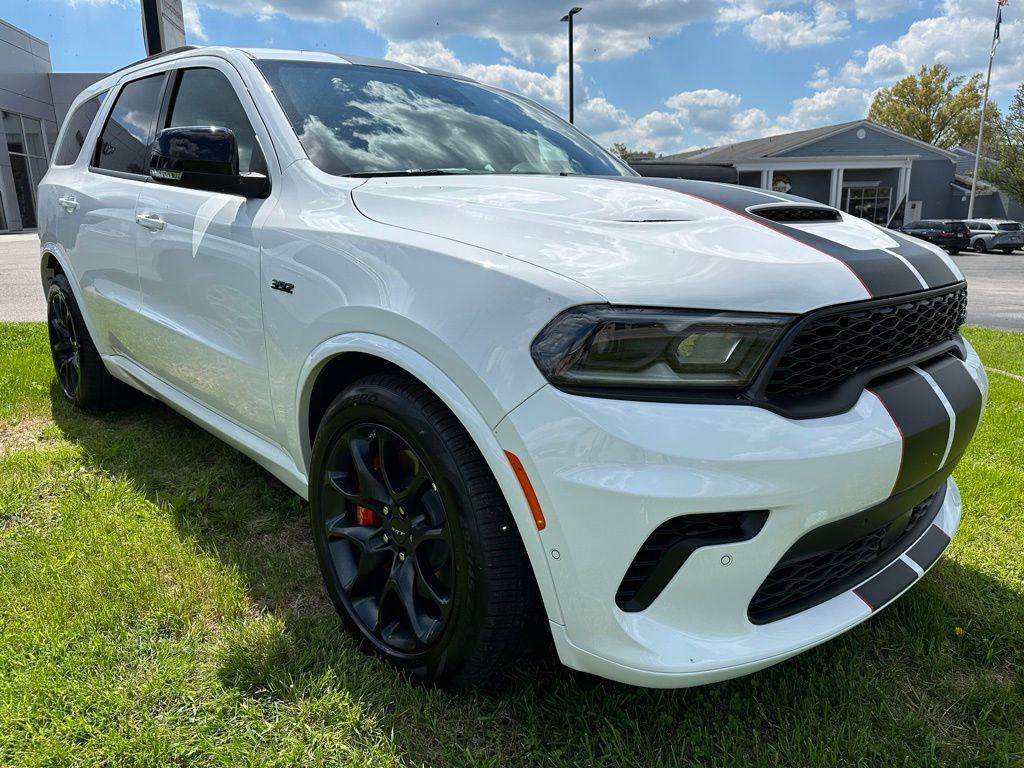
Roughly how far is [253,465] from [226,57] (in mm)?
1758

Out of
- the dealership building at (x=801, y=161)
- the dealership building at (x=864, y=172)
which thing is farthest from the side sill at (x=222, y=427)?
the dealership building at (x=864, y=172)

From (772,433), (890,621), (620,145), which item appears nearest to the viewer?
(772,433)

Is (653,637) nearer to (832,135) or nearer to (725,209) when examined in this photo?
(725,209)

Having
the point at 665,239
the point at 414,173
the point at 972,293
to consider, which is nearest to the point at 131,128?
the point at 414,173

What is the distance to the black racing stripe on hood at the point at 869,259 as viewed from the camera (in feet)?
5.40

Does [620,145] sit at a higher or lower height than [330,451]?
higher

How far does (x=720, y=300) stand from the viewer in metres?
1.49

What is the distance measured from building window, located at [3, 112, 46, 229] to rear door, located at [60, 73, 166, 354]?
3302 cm

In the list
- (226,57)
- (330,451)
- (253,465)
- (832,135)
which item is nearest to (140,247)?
(226,57)

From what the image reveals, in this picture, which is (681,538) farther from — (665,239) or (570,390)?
(665,239)

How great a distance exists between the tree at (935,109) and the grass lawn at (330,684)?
60882 mm

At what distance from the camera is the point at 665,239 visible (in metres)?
1.62

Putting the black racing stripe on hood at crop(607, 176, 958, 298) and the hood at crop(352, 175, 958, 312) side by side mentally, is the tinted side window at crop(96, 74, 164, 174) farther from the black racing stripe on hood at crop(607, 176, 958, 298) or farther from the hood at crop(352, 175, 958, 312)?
the black racing stripe on hood at crop(607, 176, 958, 298)

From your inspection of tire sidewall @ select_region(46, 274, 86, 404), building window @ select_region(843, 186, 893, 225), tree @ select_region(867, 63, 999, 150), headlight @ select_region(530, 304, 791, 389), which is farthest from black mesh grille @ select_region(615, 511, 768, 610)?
tree @ select_region(867, 63, 999, 150)
